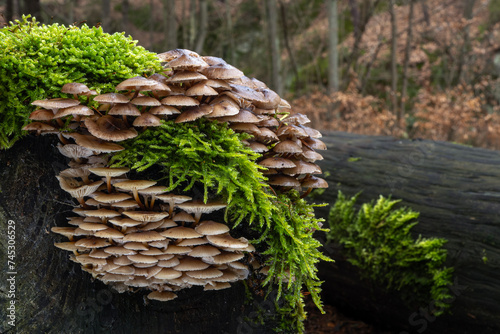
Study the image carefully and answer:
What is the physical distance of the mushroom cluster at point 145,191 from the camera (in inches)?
79.4

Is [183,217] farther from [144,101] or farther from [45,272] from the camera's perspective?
[45,272]

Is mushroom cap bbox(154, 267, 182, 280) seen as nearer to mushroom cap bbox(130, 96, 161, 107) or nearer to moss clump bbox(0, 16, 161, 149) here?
mushroom cap bbox(130, 96, 161, 107)

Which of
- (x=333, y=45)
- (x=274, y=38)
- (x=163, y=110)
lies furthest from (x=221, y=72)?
(x=333, y=45)

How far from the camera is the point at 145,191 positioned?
2055mm

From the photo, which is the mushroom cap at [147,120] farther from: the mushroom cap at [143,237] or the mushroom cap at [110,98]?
the mushroom cap at [143,237]

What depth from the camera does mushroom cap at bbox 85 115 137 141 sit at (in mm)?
1962

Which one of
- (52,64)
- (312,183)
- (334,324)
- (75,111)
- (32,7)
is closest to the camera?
(75,111)

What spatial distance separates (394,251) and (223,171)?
223 cm

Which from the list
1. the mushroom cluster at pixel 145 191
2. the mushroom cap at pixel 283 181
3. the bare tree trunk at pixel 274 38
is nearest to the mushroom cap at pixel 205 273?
the mushroom cluster at pixel 145 191

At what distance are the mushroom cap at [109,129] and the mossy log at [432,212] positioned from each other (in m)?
2.75

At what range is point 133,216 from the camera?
1979mm

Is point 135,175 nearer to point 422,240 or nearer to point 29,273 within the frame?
point 29,273

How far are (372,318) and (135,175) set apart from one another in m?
3.23

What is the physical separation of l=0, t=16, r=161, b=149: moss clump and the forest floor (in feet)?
11.2
